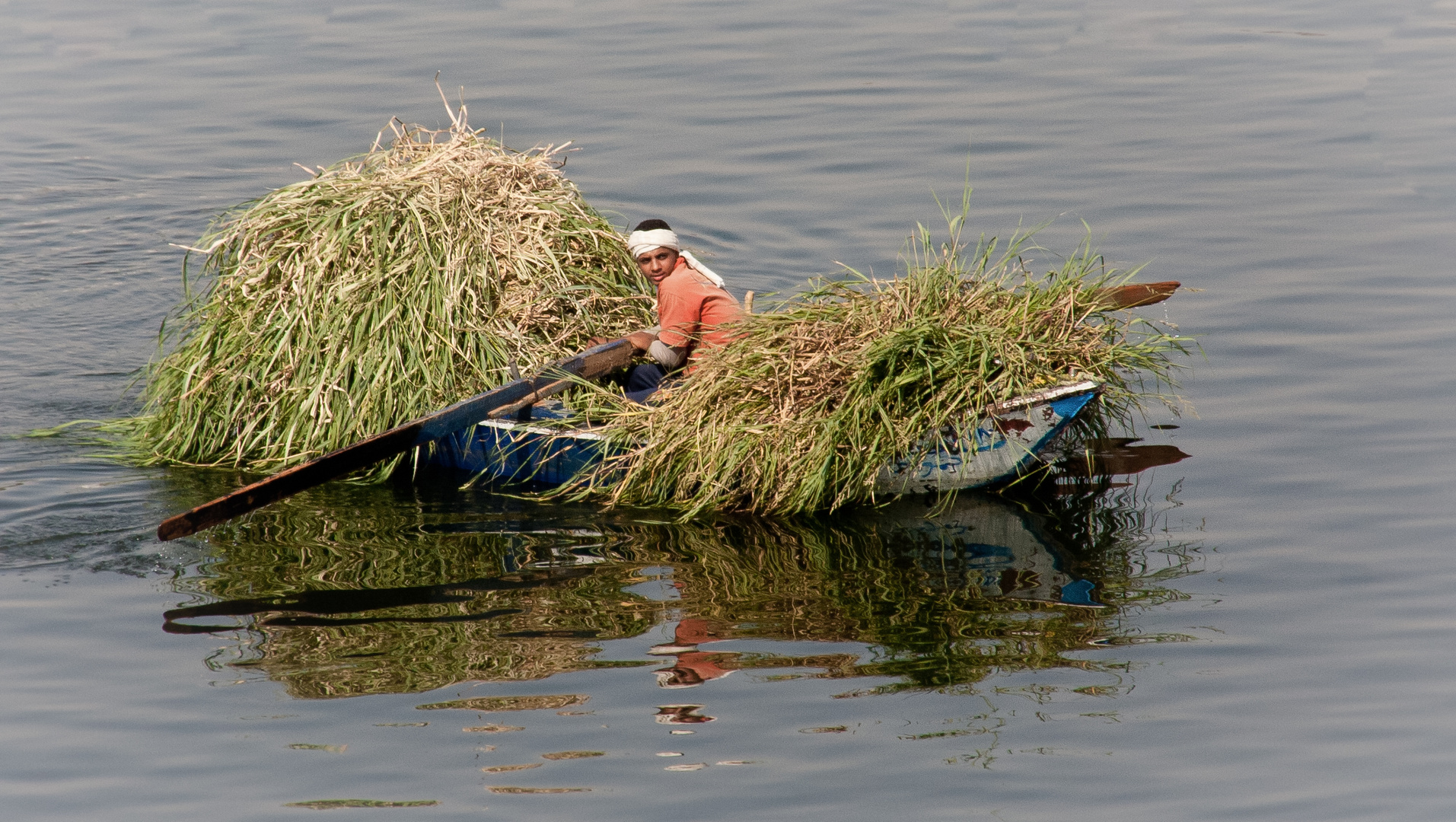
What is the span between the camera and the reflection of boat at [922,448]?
7.19m

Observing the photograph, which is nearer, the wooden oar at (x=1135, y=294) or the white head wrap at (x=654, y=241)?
the wooden oar at (x=1135, y=294)

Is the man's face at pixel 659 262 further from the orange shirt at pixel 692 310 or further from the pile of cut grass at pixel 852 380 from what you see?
the pile of cut grass at pixel 852 380

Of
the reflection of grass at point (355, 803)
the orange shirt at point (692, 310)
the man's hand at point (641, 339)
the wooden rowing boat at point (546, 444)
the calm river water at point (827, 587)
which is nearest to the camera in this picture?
the reflection of grass at point (355, 803)

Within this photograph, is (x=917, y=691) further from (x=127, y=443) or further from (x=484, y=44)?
(x=484, y=44)

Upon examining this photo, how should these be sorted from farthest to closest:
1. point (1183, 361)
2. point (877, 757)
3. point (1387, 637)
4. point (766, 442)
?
point (1183, 361)
point (766, 442)
point (1387, 637)
point (877, 757)

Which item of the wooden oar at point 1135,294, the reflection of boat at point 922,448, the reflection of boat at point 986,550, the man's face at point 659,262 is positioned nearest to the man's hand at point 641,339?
the man's face at point 659,262

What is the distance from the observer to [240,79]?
18516mm

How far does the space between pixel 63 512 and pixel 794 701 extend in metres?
4.43

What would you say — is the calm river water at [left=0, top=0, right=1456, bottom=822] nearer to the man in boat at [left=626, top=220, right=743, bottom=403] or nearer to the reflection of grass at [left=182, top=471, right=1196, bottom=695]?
the reflection of grass at [left=182, top=471, right=1196, bottom=695]

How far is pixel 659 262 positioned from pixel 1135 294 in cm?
267

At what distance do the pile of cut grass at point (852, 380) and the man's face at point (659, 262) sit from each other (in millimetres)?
714

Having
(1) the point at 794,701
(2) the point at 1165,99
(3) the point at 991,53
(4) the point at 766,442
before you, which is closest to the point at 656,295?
(4) the point at 766,442

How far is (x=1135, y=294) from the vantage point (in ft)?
25.3

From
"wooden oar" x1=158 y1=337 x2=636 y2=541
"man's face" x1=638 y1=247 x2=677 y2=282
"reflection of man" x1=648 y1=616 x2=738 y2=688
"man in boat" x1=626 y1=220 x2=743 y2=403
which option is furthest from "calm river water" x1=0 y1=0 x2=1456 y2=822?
"man's face" x1=638 y1=247 x2=677 y2=282
